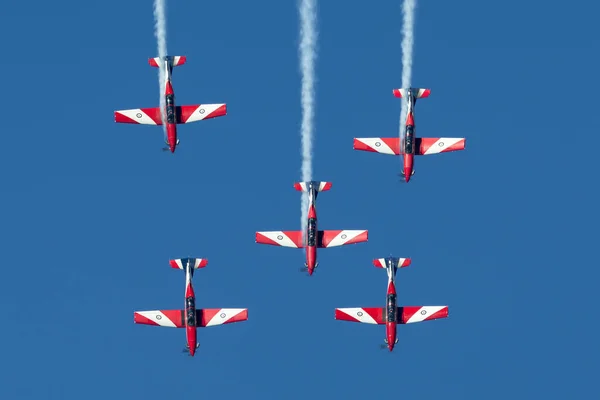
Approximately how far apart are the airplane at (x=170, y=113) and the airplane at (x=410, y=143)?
700 centimetres

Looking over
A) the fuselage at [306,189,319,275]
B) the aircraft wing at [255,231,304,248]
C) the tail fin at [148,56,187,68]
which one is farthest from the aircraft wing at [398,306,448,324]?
the tail fin at [148,56,187,68]

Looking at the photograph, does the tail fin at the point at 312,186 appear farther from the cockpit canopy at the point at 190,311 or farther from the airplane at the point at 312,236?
the cockpit canopy at the point at 190,311

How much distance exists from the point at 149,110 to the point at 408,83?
11.4m

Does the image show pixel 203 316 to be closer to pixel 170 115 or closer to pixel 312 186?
pixel 312 186

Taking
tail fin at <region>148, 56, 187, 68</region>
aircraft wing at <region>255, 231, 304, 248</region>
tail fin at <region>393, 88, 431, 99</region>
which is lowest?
aircraft wing at <region>255, 231, 304, 248</region>

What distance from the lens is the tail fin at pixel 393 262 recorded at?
7638cm

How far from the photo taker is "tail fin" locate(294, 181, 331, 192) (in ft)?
248

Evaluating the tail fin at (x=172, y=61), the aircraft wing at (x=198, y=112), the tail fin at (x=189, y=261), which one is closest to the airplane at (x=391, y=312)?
the tail fin at (x=189, y=261)

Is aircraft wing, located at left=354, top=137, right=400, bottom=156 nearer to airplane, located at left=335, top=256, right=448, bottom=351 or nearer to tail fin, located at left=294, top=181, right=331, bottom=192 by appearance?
tail fin, located at left=294, top=181, right=331, bottom=192

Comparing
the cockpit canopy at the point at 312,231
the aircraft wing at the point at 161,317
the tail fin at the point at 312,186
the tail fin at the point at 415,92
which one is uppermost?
the tail fin at the point at 415,92

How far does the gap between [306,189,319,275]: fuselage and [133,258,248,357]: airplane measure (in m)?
3.53

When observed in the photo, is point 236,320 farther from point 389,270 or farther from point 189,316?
point 389,270

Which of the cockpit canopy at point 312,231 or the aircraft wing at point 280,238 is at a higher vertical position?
the cockpit canopy at point 312,231

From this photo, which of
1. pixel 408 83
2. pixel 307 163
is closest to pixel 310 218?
pixel 307 163
